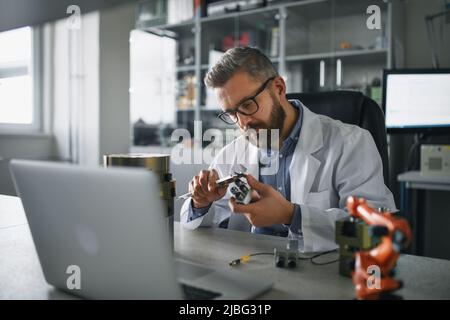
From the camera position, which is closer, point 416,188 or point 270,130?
point 270,130

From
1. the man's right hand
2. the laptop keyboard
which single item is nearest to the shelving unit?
the man's right hand

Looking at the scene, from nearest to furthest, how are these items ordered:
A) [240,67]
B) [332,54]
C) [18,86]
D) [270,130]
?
[240,67] < [270,130] < [332,54] < [18,86]

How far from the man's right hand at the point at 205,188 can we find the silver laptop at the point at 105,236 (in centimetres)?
34

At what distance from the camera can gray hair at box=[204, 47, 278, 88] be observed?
131 centimetres

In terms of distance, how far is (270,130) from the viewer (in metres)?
1.42

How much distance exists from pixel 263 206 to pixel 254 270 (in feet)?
0.54

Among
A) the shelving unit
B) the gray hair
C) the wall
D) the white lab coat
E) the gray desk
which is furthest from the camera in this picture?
the wall

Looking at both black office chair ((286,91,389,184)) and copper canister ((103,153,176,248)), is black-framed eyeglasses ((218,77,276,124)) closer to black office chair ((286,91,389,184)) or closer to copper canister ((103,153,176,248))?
black office chair ((286,91,389,184))

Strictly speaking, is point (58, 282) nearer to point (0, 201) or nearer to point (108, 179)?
point (108, 179)

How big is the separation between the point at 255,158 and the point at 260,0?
1.97m

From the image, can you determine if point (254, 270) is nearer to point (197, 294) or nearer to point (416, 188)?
point (197, 294)

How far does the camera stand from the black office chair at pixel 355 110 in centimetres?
141

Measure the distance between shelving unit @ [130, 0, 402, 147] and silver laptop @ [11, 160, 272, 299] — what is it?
2531 mm

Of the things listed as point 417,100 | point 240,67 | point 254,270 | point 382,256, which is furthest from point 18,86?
point 382,256
